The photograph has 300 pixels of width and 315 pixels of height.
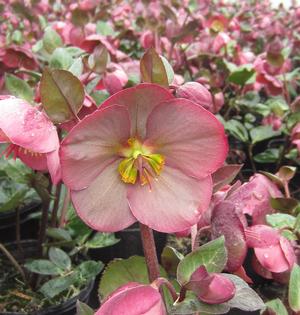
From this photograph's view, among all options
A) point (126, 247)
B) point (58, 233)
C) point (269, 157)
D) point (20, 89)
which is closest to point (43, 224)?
point (58, 233)

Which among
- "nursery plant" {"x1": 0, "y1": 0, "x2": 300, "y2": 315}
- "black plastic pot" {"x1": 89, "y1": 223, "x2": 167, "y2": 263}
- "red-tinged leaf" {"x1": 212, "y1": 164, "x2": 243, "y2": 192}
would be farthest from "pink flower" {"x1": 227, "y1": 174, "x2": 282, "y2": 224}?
"black plastic pot" {"x1": 89, "y1": 223, "x2": 167, "y2": 263}

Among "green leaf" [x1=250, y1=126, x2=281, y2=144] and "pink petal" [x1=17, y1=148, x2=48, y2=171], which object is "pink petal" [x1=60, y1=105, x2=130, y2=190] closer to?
"pink petal" [x1=17, y1=148, x2=48, y2=171]

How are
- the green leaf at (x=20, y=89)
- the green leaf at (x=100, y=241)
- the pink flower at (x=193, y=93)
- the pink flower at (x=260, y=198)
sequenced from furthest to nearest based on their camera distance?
1. the green leaf at (x=100, y=241)
2. the green leaf at (x=20, y=89)
3. the pink flower at (x=260, y=198)
4. the pink flower at (x=193, y=93)

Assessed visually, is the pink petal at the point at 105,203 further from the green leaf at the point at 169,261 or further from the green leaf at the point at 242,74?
the green leaf at the point at 242,74

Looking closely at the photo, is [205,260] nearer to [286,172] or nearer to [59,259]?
[286,172]

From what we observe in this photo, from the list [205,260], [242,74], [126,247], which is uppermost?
[205,260]

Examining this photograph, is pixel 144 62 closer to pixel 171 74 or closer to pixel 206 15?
pixel 171 74

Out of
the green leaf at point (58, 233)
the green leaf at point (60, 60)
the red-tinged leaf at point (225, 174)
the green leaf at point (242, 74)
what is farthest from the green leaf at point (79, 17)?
the red-tinged leaf at point (225, 174)
